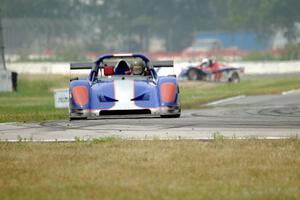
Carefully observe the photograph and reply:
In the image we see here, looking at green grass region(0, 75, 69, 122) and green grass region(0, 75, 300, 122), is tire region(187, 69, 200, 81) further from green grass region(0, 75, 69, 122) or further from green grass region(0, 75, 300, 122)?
green grass region(0, 75, 69, 122)

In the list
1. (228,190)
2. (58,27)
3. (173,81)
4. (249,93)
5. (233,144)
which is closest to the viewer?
(228,190)

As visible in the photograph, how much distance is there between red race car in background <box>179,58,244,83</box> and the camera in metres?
53.0

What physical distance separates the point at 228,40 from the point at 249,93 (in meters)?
82.7

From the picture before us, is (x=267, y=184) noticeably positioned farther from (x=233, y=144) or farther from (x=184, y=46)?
(x=184, y=46)

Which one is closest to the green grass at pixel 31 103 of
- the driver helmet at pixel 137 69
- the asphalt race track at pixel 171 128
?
the asphalt race track at pixel 171 128

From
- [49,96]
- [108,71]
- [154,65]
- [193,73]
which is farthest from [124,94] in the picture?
[193,73]

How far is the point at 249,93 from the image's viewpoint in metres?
38.8

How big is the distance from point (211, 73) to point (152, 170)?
4139 cm

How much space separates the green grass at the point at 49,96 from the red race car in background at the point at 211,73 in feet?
6.34

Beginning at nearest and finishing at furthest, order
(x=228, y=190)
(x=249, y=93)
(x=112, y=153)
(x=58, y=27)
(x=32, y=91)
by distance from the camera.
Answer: (x=228, y=190) → (x=112, y=153) → (x=249, y=93) → (x=32, y=91) → (x=58, y=27)

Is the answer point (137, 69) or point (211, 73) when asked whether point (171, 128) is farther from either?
point (211, 73)

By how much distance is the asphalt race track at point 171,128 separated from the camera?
16906 mm

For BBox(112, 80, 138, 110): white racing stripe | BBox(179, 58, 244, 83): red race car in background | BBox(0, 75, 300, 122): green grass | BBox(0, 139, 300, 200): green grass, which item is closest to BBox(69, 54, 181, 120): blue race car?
BBox(112, 80, 138, 110): white racing stripe

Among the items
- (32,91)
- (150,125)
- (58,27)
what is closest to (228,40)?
(58,27)
